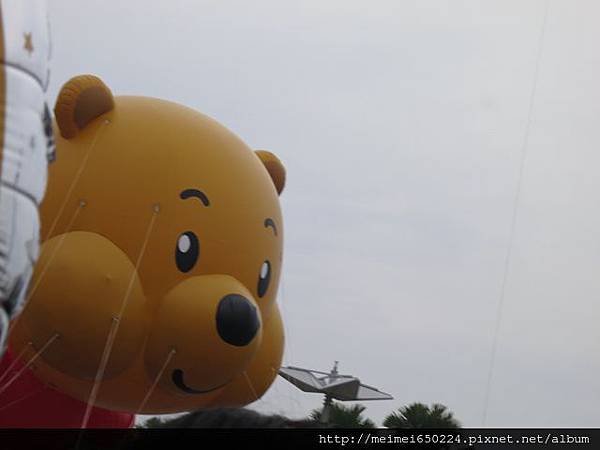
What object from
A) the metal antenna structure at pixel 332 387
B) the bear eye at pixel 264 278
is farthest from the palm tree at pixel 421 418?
the bear eye at pixel 264 278

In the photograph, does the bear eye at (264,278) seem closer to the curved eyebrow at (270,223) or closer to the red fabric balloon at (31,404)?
the curved eyebrow at (270,223)

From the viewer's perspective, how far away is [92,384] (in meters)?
8.31

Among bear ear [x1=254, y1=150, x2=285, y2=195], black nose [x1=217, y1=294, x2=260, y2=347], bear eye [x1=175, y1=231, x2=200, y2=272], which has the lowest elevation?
black nose [x1=217, y1=294, x2=260, y2=347]

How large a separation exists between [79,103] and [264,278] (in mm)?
1994

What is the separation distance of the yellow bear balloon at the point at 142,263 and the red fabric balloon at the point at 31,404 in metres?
0.24

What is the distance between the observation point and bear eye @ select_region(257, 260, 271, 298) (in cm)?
879

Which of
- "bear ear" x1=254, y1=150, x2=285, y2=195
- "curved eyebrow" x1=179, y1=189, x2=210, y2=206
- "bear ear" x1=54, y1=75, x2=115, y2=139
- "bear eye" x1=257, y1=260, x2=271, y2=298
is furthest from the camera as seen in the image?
"bear ear" x1=254, y1=150, x2=285, y2=195

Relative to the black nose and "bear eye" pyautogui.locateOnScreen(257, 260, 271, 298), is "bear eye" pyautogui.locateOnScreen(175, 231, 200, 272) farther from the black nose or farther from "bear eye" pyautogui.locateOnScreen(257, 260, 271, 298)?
"bear eye" pyautogui.locateOnScreen(257, 260, 271, 298)

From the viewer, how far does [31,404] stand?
28.6 ft

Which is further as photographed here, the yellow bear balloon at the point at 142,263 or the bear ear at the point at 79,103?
the bear ear at the point at 79,103

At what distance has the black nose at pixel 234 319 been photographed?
8.13 meters

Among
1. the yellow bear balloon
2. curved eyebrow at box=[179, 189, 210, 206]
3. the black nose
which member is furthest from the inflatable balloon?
curved eyebrow at box=[179, 189, 210, 206]

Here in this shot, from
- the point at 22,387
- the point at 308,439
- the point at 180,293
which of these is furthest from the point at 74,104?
the point at 308,439

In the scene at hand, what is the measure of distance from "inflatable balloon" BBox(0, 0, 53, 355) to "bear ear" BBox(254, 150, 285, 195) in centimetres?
511
